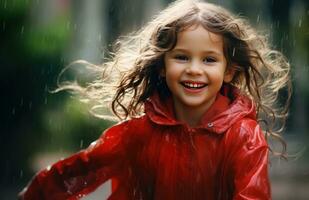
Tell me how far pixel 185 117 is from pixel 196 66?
0.38 m

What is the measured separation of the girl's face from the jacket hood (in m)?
0.09

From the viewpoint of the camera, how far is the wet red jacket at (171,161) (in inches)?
207

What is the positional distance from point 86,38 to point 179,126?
1752 centimetres

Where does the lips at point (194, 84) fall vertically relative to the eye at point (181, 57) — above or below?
below

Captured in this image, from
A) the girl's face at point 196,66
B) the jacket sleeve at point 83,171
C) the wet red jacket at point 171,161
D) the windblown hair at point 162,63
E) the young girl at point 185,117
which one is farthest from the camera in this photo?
the jacket sleeve at point 83,171

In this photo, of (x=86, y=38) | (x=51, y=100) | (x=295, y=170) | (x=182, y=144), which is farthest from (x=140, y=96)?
(x=86, y=38)

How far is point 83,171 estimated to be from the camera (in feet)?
19.6

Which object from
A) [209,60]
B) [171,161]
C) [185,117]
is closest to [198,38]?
[209,60]

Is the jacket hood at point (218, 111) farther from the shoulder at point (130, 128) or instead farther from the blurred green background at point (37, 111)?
the blurred green background at point (37, 111)

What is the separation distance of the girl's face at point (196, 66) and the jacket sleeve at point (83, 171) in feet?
1.61

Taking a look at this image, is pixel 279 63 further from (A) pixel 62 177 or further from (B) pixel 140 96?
(A) pixel 62 177

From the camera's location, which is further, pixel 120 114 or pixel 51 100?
pixel 51 100

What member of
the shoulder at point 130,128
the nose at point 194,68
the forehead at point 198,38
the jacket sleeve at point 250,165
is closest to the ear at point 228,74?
the forehead at point 198,38

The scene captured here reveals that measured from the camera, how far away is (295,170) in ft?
44.4
